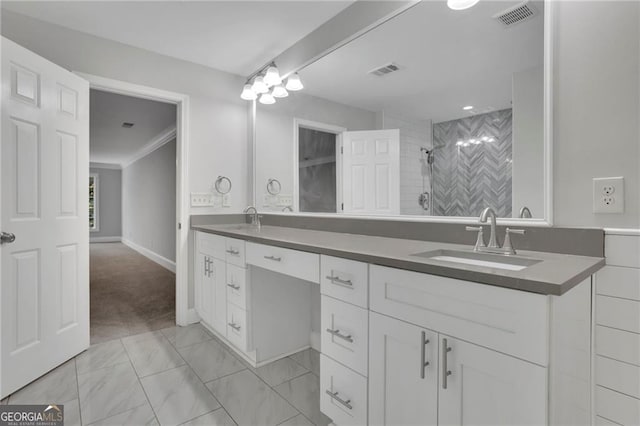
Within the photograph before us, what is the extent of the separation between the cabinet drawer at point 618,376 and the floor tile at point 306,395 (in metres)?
1.09

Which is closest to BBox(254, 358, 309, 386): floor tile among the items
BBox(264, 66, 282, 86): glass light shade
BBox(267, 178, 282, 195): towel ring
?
BBox(267, 178, 282, 195): towel ring

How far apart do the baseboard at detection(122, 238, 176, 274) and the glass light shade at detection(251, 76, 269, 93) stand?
347 cm

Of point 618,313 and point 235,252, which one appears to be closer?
point 618,313

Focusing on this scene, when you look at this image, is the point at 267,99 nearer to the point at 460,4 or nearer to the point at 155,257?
the point at 460,4

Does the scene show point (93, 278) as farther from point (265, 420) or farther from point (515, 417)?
point (515, 417)

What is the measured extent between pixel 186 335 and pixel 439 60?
257cm

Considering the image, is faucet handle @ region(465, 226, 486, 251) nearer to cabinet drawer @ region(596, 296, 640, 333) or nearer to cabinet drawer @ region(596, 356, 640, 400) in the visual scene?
cabinet drawer @ region(596, 296, 640, 333)

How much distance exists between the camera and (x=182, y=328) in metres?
2.72

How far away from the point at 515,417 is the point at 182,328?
8.34 feet

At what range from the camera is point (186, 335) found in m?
2.56

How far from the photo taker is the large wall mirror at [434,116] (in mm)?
1311

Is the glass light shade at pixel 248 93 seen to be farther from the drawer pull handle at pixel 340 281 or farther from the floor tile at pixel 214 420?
the floor tile at pixel 214 420
